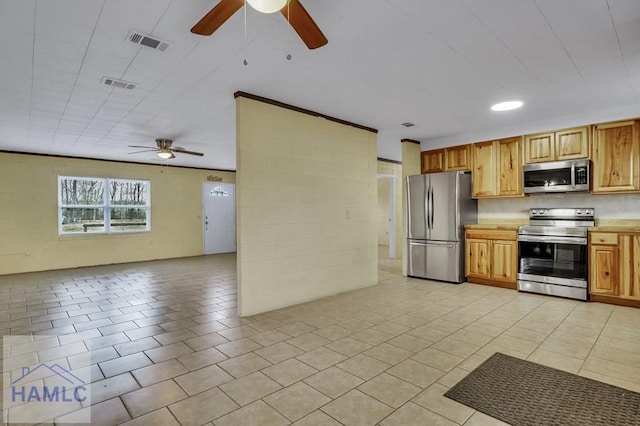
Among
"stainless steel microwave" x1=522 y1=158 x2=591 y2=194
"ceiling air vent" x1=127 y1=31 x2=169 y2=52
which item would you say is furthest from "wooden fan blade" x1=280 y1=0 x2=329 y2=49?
"stainless steel microwave" x1=522 y1=158 x2=591 y2=194

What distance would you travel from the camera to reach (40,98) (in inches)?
149

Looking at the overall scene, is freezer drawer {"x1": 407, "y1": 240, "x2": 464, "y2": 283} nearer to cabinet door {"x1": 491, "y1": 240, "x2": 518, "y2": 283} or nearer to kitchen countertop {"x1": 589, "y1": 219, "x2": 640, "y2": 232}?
cabinet door {"x1": 491, "y1": 240, "x2": 518, "y2": 283}

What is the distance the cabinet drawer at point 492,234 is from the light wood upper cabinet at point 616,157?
3.77 feet

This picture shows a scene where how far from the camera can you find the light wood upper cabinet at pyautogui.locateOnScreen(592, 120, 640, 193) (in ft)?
13.6

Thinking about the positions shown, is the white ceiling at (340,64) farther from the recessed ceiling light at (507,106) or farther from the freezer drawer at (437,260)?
the freezer drawer at (437,260)

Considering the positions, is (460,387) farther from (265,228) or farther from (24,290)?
(24,290)

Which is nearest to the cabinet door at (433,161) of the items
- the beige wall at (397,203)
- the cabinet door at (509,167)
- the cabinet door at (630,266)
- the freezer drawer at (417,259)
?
the cabinet door at (509,167)

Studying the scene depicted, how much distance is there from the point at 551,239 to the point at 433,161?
2.30 meters

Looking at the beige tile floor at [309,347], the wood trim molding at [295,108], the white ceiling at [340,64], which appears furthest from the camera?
the wood trim molding at [295,108]

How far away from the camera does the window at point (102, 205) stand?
24.6ft

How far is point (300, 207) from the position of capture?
442 cm

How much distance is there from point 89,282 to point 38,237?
2344mm

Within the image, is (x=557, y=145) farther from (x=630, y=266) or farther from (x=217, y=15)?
(x=217, y=15)

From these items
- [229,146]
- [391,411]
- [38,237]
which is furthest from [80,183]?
[391,411]
